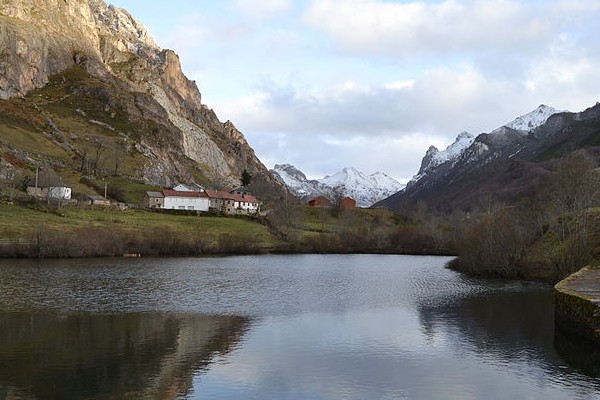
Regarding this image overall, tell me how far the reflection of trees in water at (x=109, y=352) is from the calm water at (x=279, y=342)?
9 cm

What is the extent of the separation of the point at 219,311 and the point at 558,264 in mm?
40160

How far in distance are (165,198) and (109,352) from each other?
135293mm

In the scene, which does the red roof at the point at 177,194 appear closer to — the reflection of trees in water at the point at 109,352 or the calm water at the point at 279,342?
the calm water at the point at 279,342

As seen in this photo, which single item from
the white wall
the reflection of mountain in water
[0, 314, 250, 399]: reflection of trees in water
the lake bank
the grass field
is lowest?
[0, 314, 250, 399]: reflection of trees in water

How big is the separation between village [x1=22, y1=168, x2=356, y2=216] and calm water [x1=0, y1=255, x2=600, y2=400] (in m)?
74.0

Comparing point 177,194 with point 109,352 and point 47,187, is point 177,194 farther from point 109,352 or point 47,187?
point 109,352

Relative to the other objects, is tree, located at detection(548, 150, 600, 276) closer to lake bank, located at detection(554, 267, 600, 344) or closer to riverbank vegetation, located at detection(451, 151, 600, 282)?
riverbank vegetation, located at detection(451, 151, 600, 282)

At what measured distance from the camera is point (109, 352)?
29594 millimetres

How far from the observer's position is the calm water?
24.2 metres

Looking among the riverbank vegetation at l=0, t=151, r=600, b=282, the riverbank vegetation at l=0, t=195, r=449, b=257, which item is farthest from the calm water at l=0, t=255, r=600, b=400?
the riverbank vegetation at l=0, t=195, r=449, b=257

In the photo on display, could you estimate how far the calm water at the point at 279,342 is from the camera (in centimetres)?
2417

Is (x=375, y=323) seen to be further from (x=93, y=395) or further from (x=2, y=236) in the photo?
(x=2, y=236)

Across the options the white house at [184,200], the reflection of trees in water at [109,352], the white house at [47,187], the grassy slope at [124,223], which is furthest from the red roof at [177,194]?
the reflection of trees in water at [109,352]

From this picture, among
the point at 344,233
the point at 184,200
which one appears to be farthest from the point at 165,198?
the point at 344,233
